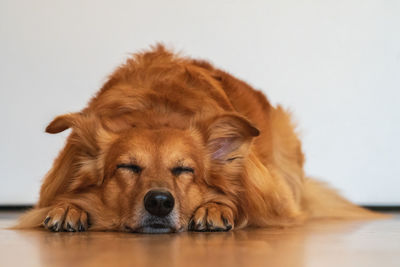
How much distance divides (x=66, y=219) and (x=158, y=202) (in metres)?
0.41

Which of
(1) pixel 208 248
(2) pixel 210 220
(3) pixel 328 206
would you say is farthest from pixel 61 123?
(3) pixel 328 206

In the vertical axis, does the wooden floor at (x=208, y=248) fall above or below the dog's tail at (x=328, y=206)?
below

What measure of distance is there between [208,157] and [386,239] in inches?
34.3

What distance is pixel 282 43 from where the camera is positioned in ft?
16.0

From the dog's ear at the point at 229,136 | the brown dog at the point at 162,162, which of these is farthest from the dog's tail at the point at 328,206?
the dog's ear at the point at 229,136

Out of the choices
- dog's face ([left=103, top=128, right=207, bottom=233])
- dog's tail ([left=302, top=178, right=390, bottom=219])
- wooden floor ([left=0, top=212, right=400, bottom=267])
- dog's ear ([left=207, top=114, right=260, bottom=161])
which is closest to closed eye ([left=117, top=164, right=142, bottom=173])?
dog's face ([left=103, top=128, right=207, bottom=233])

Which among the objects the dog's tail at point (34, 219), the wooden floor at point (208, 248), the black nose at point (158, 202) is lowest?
the wooden floor at point (208, 248)

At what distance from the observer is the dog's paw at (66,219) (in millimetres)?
2686

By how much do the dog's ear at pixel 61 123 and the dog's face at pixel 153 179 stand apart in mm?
242

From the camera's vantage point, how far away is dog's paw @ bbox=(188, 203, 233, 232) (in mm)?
2688

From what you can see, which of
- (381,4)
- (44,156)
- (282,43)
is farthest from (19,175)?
(381,4)

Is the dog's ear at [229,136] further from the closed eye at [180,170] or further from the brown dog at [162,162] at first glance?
the closed eye at [180,170]

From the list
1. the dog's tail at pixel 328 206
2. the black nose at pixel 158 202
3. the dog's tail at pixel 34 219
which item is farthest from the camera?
the dog's tail at pixel 328 206

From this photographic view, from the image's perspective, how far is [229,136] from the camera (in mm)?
2957
